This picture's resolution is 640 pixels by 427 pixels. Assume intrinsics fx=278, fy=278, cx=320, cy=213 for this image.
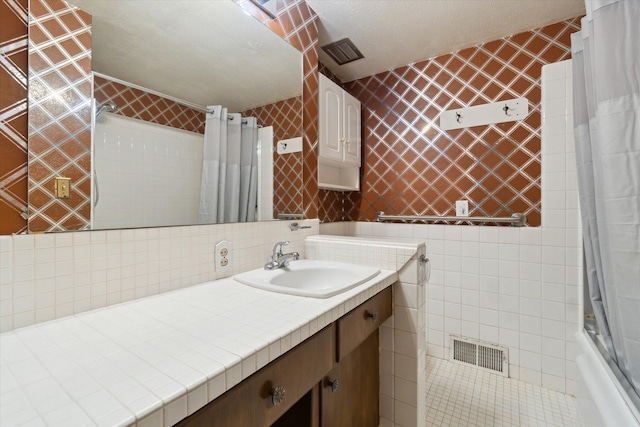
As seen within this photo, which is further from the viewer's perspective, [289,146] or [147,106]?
[289,146]

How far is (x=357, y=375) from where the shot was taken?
3.90 ft

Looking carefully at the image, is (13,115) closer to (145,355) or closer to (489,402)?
(145,355)

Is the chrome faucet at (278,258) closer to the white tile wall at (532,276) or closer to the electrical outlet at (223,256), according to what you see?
the electrical outlet at (223,256)

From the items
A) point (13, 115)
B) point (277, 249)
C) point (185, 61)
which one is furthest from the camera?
point (277, 249)

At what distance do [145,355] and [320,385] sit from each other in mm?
576

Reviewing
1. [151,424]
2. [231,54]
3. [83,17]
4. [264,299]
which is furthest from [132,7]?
[151,424]

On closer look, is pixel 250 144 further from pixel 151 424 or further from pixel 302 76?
pixel 151 424

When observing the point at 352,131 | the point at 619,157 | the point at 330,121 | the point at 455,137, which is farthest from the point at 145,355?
the point at 455,137

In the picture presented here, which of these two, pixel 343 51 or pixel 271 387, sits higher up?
pixel 343 51

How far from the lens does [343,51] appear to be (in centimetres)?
215

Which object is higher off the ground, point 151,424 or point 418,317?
point 151,424

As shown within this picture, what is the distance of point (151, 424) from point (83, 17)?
1.13 metres

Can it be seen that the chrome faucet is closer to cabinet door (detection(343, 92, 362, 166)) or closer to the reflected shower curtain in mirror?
the reflected shower curtain in mirror

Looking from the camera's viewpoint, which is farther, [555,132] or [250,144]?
[555,132]
